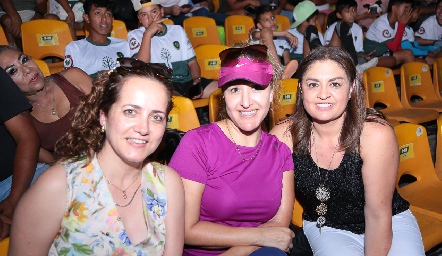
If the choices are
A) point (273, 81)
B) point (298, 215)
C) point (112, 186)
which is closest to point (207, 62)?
point (298, 215)

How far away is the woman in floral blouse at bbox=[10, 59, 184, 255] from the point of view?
1471mm

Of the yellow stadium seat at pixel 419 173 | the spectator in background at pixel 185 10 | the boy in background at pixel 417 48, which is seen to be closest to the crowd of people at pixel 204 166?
the yellow stadium seat at pixel 419 173

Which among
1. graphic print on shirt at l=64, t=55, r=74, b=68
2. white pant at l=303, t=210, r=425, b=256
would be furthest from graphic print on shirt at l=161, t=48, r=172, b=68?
white pant at l=303, t=210, r=425, b=256

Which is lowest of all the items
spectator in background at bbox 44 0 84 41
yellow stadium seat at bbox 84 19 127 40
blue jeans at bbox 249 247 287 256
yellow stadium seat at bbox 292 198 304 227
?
yellow stadium seat at bbox 292 198 304 227

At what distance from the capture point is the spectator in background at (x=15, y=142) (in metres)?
2.13

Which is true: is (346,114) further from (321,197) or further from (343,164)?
(321,197)

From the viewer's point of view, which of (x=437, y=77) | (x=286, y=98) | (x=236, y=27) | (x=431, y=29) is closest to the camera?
(x=286, y=98)

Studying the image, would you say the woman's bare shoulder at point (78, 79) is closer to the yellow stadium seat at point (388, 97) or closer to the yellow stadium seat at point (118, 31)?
the yellow stadium seat at point (118, 31)

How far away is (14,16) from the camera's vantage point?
4469 mm

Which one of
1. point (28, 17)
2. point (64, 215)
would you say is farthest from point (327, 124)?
point (28, 17)

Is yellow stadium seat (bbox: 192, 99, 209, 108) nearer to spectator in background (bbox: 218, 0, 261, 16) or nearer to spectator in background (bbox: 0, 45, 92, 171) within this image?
spectator in background (bbox: 0, 45, 92, 171)

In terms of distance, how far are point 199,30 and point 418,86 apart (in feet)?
8.26

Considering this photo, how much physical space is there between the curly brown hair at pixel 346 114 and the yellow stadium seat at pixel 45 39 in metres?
2.87

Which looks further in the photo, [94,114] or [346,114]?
[346,114]
